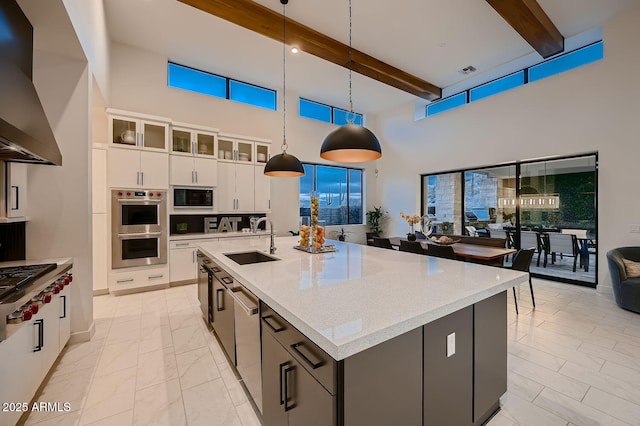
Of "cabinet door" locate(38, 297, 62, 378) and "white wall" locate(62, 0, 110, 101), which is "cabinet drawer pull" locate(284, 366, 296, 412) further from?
"white wall" locate(62, 0, 110, 101)

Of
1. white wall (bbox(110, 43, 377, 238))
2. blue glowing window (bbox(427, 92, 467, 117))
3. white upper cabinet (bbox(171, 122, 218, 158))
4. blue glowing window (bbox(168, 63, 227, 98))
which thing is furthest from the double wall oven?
blue glowing window (bbox(427, 92, 467, 117))

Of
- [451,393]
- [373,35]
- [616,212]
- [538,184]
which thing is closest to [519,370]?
[451,393]

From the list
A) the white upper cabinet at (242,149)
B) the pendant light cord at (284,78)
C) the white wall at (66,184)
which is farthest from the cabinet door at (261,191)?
the white wall at (66,184)

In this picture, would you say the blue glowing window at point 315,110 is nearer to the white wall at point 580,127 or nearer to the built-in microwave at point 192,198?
the white wall at point 580,127

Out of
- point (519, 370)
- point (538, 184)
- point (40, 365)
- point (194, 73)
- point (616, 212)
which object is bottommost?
point (519, 370)

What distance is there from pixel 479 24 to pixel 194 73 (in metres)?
5.06

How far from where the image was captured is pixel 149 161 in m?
4.23

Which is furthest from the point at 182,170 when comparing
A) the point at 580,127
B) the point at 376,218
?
the point at 580,127

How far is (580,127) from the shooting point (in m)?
4.33

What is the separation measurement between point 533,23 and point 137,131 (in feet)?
19.7

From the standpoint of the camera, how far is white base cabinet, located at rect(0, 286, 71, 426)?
55.9 inches

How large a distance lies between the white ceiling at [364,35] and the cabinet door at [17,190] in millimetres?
2727

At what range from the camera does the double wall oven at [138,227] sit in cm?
399

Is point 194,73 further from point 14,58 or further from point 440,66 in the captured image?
point 440,66
